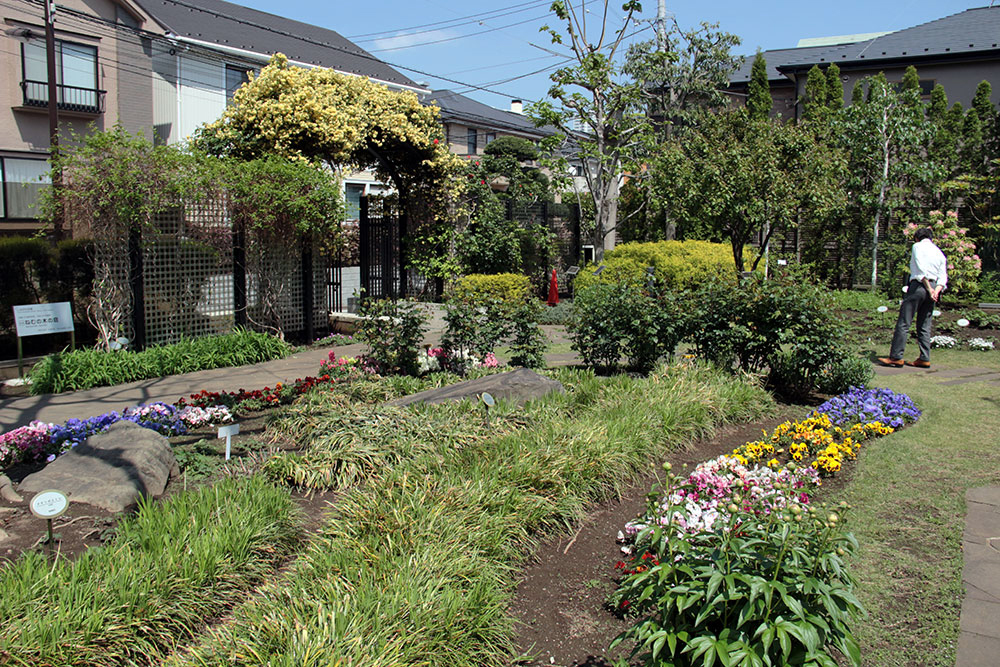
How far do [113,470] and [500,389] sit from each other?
3227 mm

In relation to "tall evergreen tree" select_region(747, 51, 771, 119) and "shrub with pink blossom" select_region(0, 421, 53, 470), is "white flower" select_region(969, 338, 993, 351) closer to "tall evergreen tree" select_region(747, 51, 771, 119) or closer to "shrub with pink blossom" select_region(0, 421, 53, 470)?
"shrub with pink blossom" select_region(0, 421, 53, 470)

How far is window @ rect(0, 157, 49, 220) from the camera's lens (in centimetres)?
2012

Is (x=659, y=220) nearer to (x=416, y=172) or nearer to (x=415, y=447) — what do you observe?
(x=416, y=172)

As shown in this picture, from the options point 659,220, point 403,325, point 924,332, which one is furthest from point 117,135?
point 659,220

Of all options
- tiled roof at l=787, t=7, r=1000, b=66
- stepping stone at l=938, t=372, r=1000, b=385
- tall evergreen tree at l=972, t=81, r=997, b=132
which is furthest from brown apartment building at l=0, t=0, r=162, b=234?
tall evergreen tree at l=972, t=81, r=997, b=132

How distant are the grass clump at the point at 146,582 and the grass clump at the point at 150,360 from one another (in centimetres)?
502

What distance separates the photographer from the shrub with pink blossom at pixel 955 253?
15922 millimetres

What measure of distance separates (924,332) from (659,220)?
479 inches

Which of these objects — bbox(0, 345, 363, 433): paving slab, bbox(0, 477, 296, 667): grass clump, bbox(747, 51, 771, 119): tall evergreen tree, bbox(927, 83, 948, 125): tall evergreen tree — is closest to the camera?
bbox(0, 477, 296, 667): grass clump

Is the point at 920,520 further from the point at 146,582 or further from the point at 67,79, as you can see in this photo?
the point at 67,79

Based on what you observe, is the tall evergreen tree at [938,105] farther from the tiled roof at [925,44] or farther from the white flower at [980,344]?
the white flower at [980,344]

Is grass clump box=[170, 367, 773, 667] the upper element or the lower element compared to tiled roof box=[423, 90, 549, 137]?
lower

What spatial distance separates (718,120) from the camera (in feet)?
53.7

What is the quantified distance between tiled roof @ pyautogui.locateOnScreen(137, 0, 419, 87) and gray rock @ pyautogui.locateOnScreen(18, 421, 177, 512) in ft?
62.9
